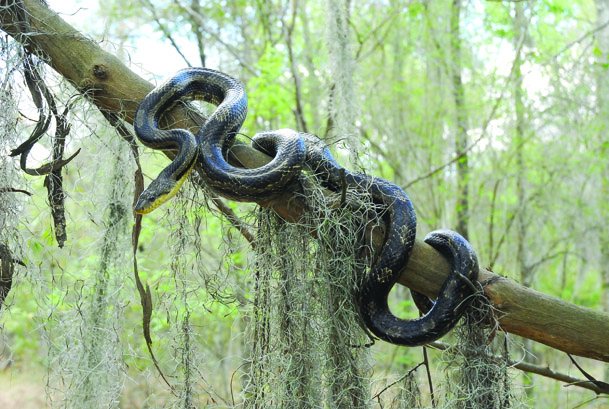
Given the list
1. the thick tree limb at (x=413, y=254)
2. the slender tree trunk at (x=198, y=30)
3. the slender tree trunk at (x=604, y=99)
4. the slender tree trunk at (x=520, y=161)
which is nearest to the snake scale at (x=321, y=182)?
the thick tree limb at (x=413, y=254)

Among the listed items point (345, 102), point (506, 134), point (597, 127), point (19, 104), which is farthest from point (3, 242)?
point (506, 134)

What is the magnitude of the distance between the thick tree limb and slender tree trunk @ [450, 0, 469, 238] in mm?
6127

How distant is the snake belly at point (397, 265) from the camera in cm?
236

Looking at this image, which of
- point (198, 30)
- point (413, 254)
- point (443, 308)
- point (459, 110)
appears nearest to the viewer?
point (443, 308)

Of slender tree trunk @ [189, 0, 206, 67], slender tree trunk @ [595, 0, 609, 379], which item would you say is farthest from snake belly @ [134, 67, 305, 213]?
slender tree trunk @ [189, 0, 206, 67]

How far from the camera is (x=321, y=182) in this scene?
2492 mm

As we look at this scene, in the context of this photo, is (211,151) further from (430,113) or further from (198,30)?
(430,113)

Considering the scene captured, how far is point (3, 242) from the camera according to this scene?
2.54m

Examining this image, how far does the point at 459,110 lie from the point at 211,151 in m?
6.87

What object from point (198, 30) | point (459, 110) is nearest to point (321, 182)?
point (459, 110)

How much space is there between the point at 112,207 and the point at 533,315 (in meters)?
3.00

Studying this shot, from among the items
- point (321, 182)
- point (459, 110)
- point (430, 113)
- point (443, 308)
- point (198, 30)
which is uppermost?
point (198, 30)

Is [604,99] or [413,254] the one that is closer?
[413,254]

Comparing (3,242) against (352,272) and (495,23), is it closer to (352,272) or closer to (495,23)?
(352,272)
